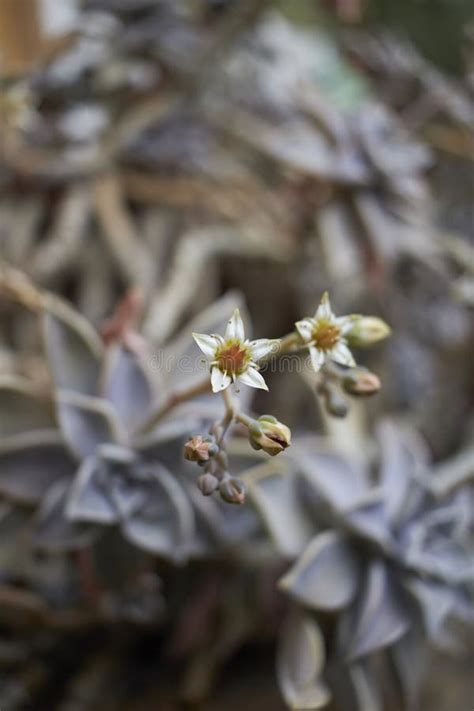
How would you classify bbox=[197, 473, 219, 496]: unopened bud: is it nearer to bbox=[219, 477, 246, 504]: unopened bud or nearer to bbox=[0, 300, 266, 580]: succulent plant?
bbox=[219, 477, 246, 504]: unopened bud

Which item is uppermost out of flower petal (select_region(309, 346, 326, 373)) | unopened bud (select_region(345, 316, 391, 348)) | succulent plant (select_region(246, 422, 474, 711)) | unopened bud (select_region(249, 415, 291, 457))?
unopened bud (select_region(345, 316, 391, 348))

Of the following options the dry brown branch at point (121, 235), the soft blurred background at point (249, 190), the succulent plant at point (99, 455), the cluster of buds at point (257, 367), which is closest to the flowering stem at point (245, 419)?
the cluster of buds at point (257, 367)

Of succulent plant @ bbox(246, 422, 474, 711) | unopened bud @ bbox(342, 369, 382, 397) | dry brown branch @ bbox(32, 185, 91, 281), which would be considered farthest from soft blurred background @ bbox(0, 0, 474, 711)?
unopened bud @ bbox(342, 369, 382, 397)

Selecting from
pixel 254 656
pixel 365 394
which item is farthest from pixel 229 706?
pixel 365 394

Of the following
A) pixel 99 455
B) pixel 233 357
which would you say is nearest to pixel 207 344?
pixel 233 357

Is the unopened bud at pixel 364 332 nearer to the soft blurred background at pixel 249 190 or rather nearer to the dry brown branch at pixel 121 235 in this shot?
the soft blurred background at pixel 249 190

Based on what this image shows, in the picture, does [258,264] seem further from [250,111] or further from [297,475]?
[297,475]

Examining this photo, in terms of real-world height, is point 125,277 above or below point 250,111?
below
